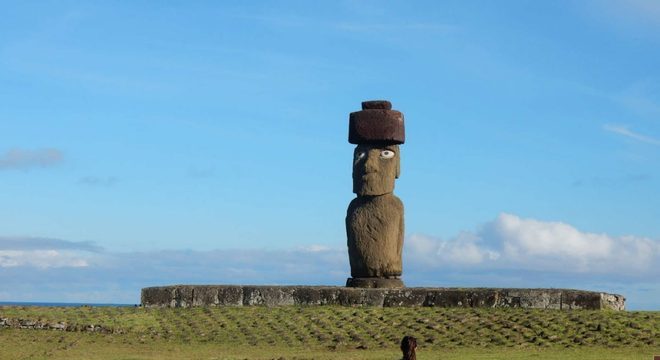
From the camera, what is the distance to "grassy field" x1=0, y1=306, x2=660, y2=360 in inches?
661

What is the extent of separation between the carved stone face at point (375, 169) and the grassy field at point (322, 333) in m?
2.89

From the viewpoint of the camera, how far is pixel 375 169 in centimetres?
2167

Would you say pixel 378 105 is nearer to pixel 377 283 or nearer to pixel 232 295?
pixel 377 283

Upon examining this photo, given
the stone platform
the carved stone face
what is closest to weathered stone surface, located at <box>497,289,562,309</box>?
the stone platform

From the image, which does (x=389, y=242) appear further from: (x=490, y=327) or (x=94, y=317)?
(x=94, y=317)

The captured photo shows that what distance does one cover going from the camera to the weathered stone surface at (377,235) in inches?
850

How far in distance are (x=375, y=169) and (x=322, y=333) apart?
4677 millimetres

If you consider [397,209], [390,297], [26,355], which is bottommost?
[26,355]

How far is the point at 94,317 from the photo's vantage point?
20.1m

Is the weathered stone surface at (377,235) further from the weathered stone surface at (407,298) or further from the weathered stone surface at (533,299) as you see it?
the weathered stone surface at (533,299)

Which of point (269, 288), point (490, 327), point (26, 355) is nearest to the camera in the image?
point (26, 355)

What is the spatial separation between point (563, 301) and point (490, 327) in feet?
8.38

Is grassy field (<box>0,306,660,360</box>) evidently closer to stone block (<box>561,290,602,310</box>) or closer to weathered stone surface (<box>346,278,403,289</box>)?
stone block (<box>561,290,602,310</box>)

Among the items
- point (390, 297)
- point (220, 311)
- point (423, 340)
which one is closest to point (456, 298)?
point (390, 297)
